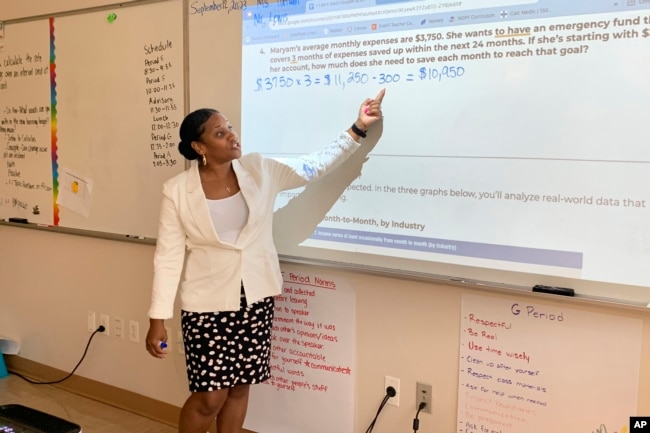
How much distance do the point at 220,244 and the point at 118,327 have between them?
117cm

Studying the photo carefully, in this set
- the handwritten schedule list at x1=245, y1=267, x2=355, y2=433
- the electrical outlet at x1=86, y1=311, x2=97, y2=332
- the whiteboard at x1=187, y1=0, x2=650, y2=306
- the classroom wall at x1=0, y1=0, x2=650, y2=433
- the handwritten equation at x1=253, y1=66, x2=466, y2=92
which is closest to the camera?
the whiteboard at x1=187, y1=0, x2=650, y2=306

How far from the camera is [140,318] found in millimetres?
2689

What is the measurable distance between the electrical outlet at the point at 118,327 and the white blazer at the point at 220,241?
2.97 feet

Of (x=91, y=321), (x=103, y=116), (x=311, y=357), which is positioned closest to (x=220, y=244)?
(x=311, y=357)

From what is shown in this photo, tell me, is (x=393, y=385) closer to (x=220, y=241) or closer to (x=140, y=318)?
(x=220, y=241)

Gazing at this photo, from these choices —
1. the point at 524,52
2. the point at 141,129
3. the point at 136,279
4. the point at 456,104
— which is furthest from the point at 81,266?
the point at 524,52

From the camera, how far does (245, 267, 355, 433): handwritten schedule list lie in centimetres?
210

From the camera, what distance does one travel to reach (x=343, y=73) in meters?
1.97

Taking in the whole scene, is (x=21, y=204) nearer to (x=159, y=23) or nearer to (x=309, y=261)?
(x=159, y=23)

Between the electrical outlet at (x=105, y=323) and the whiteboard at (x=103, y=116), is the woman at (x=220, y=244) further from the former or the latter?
the electrical outlet at (x=105, y=323)

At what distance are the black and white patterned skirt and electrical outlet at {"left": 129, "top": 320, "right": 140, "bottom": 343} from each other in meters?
0.81

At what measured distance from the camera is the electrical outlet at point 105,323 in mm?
2801

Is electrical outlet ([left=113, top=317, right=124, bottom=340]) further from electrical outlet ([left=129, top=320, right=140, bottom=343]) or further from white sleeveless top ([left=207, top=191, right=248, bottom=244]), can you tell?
white sleeveless top ([left=207, top=191, right=248, bottom=244])

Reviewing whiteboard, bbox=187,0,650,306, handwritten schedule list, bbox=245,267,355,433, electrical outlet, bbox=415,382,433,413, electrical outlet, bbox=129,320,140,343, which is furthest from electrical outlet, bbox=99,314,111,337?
electrical outlet, bbox=415,382,433,413
